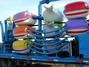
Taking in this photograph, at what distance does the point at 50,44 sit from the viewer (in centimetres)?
974

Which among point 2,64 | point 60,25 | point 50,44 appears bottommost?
point 2,64

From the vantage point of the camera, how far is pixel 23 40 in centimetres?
1095

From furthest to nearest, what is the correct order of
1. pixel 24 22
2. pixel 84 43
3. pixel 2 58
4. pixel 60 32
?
1. pixel 2 58
2. pixel 24 22
3. pixel 60 32
4. pixel 84 43

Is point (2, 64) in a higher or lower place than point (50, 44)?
lower

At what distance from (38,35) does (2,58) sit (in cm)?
304

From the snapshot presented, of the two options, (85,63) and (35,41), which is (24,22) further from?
(85,63)

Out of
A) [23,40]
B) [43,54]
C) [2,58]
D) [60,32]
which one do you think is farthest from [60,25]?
[2,58]

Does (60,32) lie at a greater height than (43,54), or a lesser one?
greater

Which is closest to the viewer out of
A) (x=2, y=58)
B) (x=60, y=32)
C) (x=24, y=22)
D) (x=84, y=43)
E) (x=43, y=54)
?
(x=84, y=43)

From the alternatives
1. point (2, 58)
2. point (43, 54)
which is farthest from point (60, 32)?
point (2, 58)

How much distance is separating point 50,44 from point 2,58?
3754 mm

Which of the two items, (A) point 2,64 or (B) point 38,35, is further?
(A) point 2,64

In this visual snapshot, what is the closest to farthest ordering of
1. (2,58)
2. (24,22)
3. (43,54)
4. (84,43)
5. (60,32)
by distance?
(84,43) → (60,32) → (43,54) → (24,22) → (2,58)

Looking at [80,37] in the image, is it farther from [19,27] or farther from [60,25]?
[19,27]
